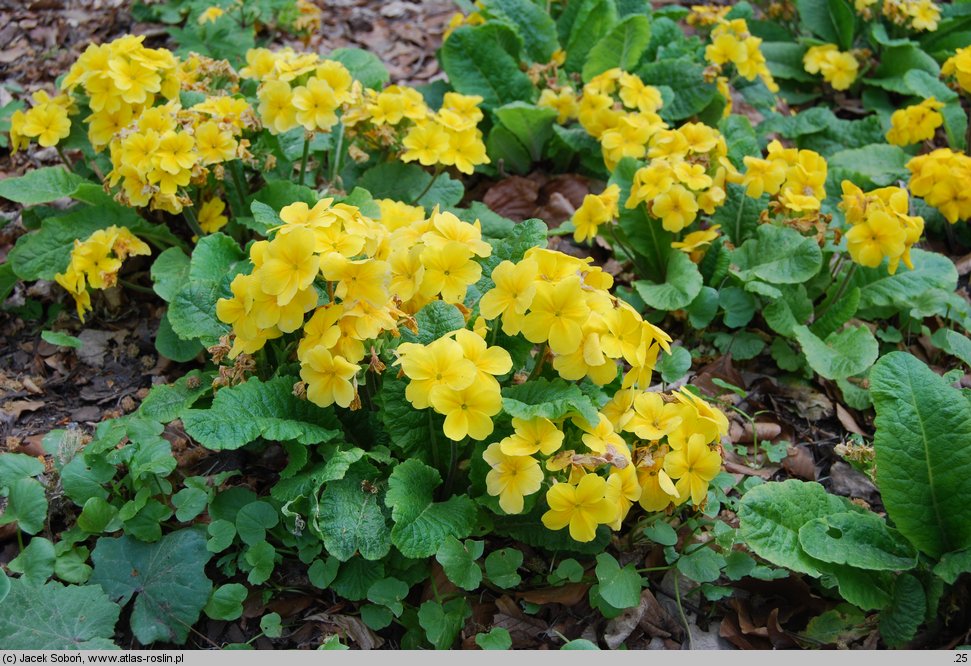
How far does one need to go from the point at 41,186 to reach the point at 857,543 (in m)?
3.18

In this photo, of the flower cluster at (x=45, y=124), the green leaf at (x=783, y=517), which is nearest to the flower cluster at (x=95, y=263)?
the flower cluster at (x=45, y=124)

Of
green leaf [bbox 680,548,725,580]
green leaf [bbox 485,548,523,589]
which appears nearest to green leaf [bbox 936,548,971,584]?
green leaf [bbox 680,548,725,580]

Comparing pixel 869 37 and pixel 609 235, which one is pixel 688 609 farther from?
pixel 869 37

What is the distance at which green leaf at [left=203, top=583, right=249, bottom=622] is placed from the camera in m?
2.29

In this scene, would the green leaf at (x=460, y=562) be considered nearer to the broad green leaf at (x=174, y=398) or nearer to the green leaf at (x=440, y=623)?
the green leaf at (x=440, y=623)

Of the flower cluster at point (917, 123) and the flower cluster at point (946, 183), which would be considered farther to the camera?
the flower cluster at point (917, 123)

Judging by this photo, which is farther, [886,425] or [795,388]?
[795,388]

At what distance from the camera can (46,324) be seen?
134 inches

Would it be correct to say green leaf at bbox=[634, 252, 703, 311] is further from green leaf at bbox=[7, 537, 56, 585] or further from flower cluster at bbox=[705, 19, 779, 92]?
green leaf at bbox=[7, 537, 56, 585]

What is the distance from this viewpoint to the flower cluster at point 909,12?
177 inches

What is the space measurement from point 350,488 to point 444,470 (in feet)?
0.99

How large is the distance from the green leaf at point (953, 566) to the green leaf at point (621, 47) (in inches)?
109

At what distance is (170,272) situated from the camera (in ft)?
10.4

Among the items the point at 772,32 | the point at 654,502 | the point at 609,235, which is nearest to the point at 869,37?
the point at 772,32
